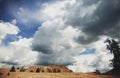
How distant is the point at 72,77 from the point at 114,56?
21.1 m

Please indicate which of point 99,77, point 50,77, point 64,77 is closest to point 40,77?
point 50,77

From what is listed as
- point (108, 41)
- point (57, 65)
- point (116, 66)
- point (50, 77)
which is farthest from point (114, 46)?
point (57, 65)

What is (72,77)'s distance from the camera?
43.7 metres

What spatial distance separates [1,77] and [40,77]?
30.2ft

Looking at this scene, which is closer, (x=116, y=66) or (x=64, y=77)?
(x=64, y=77)

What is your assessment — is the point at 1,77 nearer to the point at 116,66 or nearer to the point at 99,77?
the point at 99,77

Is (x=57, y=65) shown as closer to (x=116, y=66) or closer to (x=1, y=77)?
(x=116, y=66)

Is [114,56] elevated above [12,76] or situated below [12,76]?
above

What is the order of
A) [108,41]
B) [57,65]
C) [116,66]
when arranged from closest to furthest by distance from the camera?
[116,66]
[108,41]
[57,65]

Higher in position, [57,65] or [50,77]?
[57,65]

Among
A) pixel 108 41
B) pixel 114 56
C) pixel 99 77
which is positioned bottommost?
pixel 99 77

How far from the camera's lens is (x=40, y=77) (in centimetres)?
4244

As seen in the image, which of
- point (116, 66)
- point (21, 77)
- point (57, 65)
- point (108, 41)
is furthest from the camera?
point (57, 65)

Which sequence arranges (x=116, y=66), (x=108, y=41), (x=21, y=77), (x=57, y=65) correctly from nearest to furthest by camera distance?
(x=21, y=77), (x=116, y=66), (x=108, y=41), (x=57, y=65)
